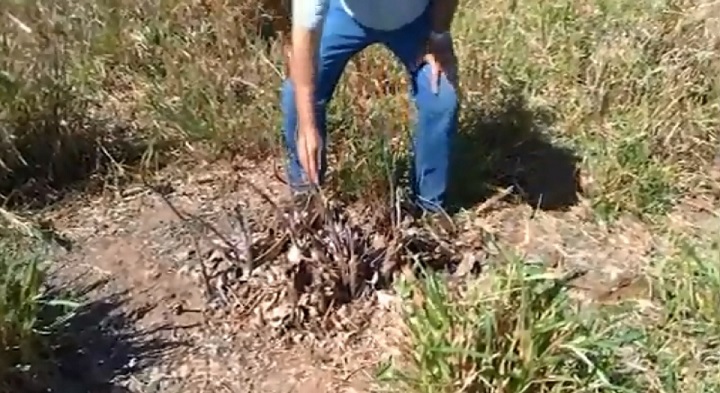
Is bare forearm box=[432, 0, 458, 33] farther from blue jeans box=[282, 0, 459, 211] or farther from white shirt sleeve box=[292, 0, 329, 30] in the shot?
white shirt sleeve box=[292, 0, 329, 30]

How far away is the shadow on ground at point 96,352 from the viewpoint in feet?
7.30

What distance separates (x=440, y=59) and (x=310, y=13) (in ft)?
1.27

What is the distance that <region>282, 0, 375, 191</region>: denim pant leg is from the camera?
2543mm

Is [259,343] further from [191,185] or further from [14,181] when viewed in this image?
[14,181]

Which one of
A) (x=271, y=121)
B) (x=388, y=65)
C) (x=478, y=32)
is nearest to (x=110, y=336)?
(x=271, y=121)

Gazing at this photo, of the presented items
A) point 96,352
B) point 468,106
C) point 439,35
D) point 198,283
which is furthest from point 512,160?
point 96,352

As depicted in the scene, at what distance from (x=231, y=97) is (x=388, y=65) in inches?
16.6

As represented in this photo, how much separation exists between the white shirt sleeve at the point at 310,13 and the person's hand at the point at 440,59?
323mm

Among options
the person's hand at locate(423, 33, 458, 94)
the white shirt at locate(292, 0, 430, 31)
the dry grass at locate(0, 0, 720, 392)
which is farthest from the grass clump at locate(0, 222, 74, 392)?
the person's hand at locate(423, 33, 458, 94)

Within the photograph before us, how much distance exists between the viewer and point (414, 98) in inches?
107

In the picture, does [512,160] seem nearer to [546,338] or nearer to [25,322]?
[546,338]

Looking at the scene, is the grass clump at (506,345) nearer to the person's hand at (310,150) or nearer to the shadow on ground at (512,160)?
the person's hand at (310,150)

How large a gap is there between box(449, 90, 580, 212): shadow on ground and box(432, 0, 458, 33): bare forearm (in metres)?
0.40

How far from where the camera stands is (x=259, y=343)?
7.70 ft
